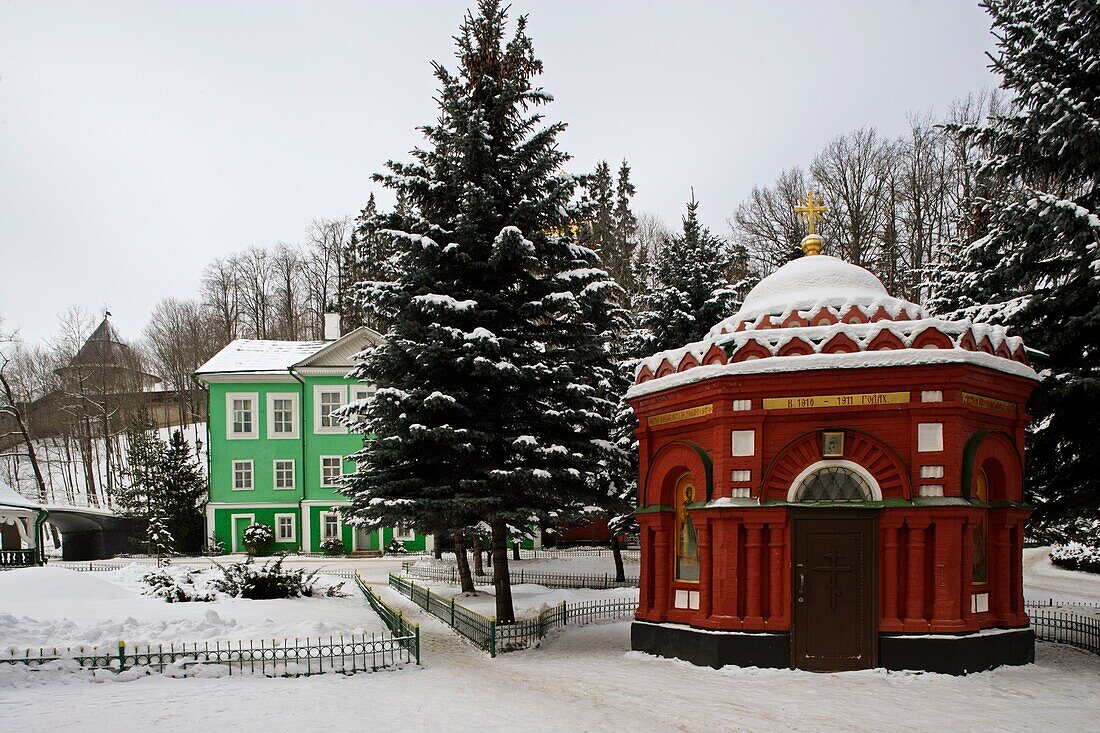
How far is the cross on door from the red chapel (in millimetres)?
20

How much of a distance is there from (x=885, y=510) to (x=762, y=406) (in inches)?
95.5

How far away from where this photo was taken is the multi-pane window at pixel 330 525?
39469mm

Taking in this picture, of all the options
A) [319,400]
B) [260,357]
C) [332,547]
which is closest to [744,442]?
[332,547]

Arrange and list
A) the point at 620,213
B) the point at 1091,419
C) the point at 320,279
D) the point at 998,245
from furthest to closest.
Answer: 1. the point at 320,279
2. the point at 620,213
3. the point at 998,245
4. the point at 1091,419

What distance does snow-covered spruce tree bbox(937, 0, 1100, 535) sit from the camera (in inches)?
546

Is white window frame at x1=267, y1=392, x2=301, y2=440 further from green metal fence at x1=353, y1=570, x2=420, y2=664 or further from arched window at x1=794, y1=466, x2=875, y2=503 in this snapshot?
arched window at x1=794, y1=466, x2=875, y2=503

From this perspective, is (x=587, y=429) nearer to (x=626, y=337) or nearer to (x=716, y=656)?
(x=716, y=656)

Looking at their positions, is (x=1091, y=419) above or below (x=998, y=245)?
below

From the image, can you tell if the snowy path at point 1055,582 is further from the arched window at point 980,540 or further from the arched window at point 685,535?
the arched window at point 685,535

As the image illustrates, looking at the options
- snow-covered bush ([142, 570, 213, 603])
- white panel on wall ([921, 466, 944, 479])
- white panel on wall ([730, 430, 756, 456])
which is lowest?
snow-covered bush ([142, 570, 213, 603])

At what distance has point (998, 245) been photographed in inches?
629

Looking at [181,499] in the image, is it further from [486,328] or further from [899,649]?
[899,649]

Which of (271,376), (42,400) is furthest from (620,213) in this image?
(42,400)

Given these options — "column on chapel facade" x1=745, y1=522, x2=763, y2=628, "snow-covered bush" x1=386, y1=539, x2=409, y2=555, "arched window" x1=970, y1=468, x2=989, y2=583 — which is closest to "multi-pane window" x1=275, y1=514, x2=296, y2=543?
"snow-covered bush" x1=386, y1=539, x2=409, y2=555
